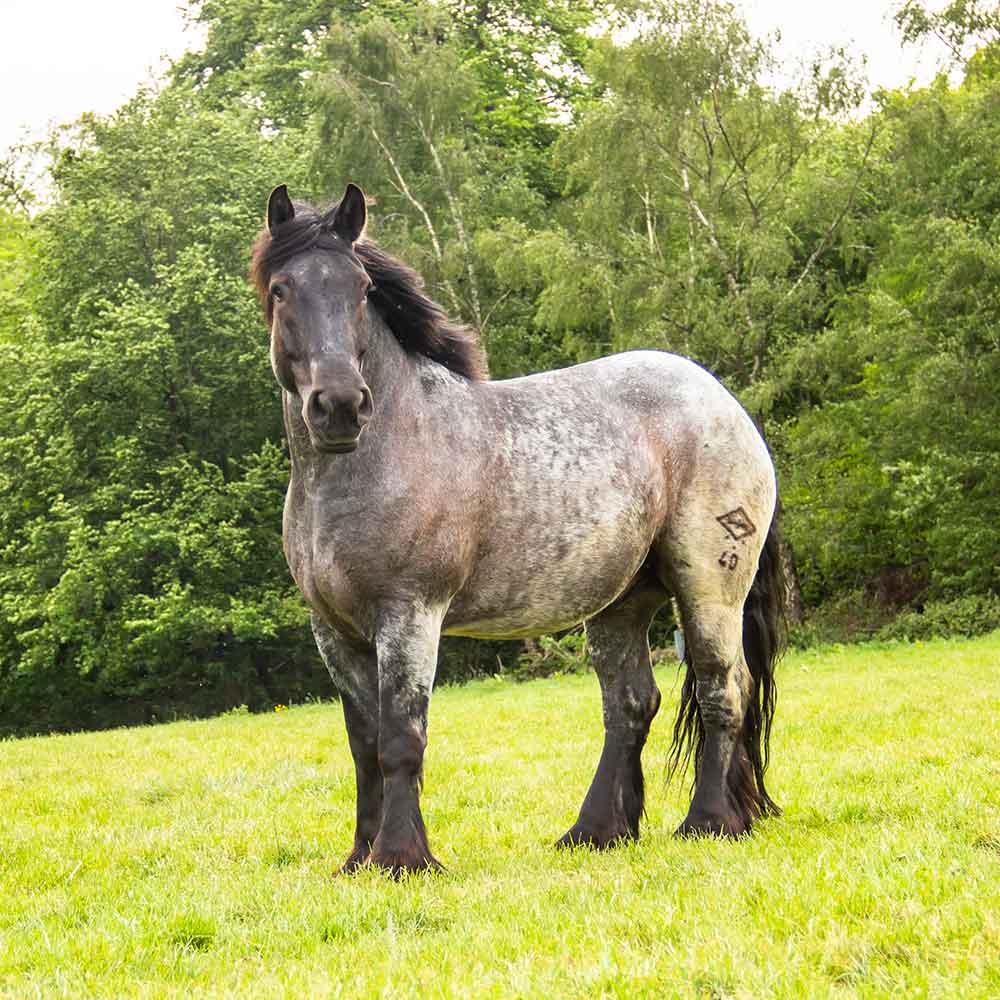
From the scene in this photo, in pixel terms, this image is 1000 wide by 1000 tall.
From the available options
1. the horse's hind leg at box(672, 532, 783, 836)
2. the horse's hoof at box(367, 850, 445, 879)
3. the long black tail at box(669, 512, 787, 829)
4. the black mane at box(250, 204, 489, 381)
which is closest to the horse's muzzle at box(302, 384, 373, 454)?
the black mane at box(250, 204, 489, 381)

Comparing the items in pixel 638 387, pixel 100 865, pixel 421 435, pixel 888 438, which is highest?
pixel 888 438

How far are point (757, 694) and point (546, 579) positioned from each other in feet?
5.28

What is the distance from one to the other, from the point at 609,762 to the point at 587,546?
1224 mm

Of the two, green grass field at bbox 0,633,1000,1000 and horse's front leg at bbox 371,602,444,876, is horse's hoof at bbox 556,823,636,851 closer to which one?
green grass field at bbox 0,633,1000,1000

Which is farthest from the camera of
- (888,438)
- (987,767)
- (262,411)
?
(262,411)

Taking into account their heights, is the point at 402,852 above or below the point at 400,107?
below

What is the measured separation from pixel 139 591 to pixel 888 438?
1611cm

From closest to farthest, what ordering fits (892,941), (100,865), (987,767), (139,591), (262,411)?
1. (892,941)
2. (100,865)
3. (987,767)
4. (139,591)
5. (262,411)

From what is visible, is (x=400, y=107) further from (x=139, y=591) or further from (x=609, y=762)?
(x=609, y=762)

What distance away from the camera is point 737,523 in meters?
6.13

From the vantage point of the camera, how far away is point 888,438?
2391cm

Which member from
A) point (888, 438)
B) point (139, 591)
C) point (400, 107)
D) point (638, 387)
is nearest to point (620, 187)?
point (400, 107)

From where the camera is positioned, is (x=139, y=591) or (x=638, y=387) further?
(x=139, y=591)

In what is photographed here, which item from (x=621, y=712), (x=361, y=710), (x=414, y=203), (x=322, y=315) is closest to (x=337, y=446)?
→ (x=322, y=315)
